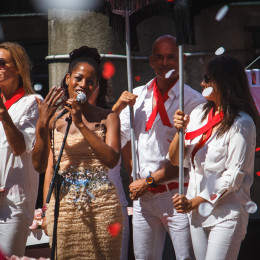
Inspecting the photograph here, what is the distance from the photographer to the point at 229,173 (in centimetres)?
386

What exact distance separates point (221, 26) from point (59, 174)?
4.07 metres

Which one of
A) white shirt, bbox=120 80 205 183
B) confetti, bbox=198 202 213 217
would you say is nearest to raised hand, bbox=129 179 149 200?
white shirt, bbox=120 80 205 183

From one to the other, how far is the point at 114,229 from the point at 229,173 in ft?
2.78

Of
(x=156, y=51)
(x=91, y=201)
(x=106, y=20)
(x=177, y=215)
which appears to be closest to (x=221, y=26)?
(x=106, y=20)

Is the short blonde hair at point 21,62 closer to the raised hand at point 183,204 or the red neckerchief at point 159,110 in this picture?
the red neckerchief at point 159,110

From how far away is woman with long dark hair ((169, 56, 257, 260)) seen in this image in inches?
151

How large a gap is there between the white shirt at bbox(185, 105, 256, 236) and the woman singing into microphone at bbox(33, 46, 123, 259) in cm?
60

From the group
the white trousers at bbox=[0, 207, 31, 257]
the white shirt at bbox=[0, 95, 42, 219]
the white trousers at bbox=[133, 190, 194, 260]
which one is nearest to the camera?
the white trousers at bbox=[0, 207, 31, 257]

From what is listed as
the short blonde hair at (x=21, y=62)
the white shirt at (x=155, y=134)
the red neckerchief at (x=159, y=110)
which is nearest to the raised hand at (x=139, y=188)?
the white shirt at (x=155, y=134)

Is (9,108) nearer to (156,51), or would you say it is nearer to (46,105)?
→ (46,105)

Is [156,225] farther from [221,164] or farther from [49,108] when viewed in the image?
[49,108]

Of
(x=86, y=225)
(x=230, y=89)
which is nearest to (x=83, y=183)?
(x=86, y=225)

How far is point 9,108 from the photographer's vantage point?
4.52m

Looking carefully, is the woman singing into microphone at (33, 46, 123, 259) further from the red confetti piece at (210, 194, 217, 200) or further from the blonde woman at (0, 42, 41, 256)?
the red confetti piece at (210, 194, 217, 200)
